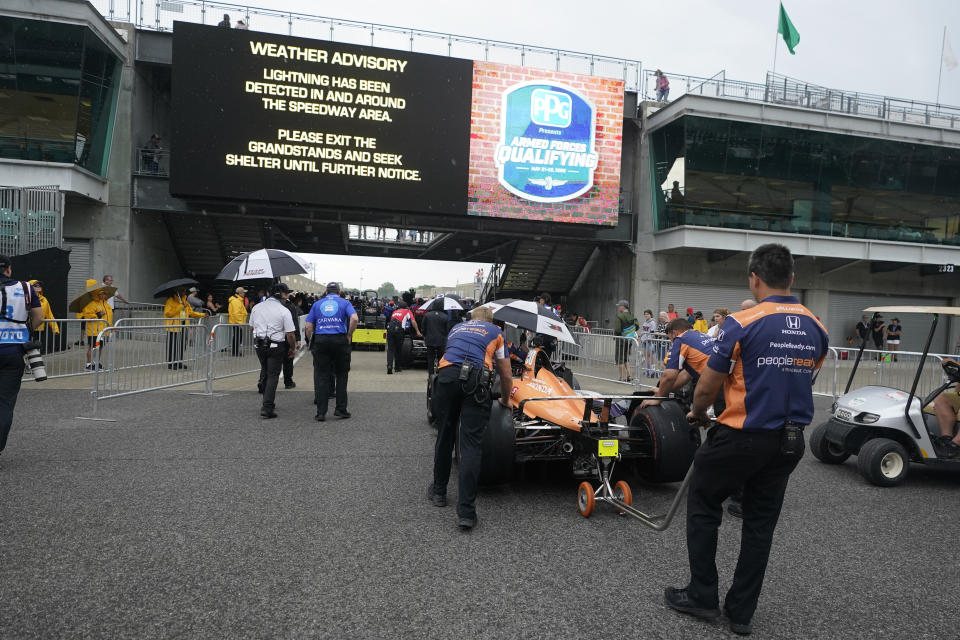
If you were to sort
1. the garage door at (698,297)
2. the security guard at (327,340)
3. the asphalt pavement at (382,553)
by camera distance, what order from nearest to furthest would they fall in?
the asphalt pavement at (382,553), the security guard at (327,340), the garage door at (698,297)

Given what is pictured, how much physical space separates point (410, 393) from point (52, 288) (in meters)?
9.19

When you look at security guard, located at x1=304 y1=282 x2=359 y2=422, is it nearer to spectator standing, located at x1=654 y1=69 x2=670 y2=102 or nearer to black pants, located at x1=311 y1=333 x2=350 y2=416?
black pants, located at x1=311 y1=333 x2=350 y2=416

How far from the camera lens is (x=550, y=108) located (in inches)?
749

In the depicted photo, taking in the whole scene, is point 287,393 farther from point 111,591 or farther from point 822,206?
point 822,206

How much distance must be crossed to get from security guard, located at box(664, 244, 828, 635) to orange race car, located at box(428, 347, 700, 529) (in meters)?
1.35

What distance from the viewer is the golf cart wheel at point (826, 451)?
6480mm

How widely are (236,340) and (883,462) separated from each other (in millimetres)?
10588

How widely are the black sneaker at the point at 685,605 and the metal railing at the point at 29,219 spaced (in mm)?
15540

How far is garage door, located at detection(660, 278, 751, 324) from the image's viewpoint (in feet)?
75.3

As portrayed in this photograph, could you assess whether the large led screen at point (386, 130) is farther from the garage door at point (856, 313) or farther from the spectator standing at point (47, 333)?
the garage door at point (856, 313)

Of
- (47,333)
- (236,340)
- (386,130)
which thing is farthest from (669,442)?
(386,130)

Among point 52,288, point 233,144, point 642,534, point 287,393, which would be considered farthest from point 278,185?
point 642,534

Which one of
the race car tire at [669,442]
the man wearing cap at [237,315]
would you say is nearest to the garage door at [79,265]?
the man wearing cap at [237,315]

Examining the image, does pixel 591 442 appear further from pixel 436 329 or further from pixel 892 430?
pixel 436 329
